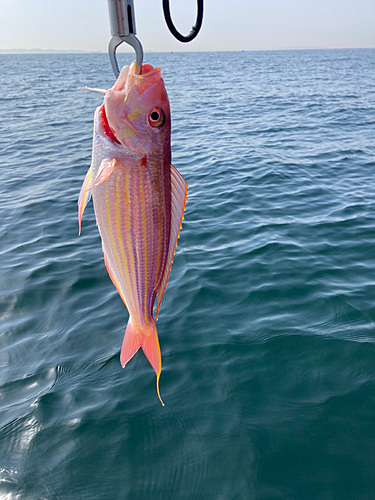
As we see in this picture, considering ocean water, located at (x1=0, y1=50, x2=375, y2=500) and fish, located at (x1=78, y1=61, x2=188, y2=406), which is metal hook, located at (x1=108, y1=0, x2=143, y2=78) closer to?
fish, located at (x1=78, y1=61, x2=188, y2=406)

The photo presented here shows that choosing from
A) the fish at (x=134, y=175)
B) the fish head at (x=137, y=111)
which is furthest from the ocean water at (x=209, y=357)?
the fish head at (x=137, y=111)

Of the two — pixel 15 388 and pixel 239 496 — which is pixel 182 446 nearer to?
pixel 239 496

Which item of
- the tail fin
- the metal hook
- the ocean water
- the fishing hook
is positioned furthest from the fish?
the ocean water

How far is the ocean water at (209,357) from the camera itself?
11.1 ft

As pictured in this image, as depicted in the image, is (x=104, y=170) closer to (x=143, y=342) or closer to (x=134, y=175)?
(x=134, y=175)

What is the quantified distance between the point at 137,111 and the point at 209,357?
3316 millimetres

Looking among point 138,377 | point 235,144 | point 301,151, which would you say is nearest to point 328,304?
point 138,377

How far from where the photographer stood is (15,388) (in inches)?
169

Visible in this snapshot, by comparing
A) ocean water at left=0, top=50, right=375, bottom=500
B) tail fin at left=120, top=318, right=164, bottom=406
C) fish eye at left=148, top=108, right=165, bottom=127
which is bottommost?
ocean water at left=0, top=50, right=375, bottom=500

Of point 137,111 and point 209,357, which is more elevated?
point 137,111

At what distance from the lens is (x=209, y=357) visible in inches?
179

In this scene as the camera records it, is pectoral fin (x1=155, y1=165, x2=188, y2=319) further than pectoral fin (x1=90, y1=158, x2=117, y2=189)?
Yes

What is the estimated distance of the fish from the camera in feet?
6.36

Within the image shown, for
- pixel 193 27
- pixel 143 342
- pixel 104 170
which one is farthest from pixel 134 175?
pixel 193 27
